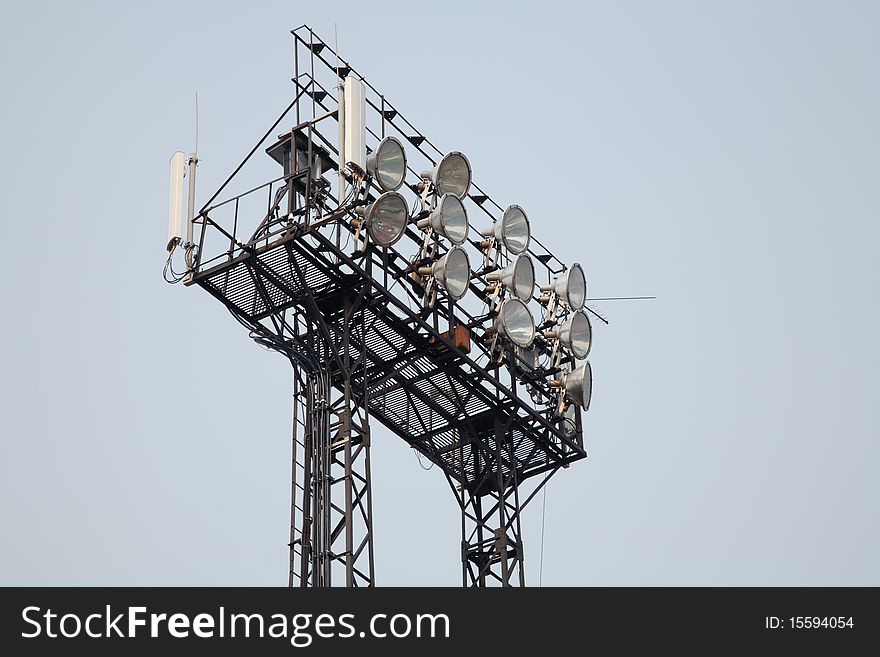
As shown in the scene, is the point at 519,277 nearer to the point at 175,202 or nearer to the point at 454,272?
the point at 454,272

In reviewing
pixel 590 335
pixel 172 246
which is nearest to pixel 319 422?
pixel 172 246

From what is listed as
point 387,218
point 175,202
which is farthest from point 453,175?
point 175,202

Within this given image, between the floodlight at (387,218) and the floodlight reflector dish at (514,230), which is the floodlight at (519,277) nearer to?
the floodlight reflector dish at (514,230)

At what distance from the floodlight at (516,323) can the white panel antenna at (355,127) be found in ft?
21.4

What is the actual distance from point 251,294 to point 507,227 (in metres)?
8.26

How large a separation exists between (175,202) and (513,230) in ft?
31.0

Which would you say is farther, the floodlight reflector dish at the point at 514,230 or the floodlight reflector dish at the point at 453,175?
the floodlight reflector dish at the point at 514,230

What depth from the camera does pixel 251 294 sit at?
137ft

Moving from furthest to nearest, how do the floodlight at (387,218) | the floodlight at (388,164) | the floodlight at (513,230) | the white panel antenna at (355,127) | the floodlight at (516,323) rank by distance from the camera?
the floodlight at (513,230), the floodlight at (516,323), the floodlight at (388,164), the floodlight at (387,218), the white panel antenna at (355,127)

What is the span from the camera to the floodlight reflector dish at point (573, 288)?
163 ft

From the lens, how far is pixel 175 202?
4172 centimetres

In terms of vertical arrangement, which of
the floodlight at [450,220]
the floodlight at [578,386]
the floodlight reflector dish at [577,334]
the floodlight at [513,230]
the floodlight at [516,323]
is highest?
the floodlight at [513,230]

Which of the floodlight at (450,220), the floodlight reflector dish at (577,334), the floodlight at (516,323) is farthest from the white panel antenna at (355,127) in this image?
the floodlight reflector dish at (577,334)

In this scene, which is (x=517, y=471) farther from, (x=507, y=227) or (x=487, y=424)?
(x=507, y=227)
